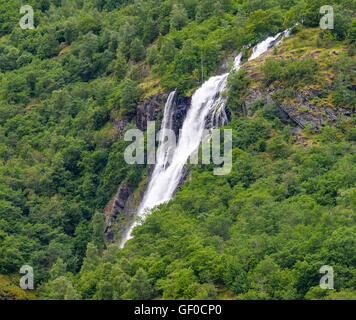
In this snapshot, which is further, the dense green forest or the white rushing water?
the white rushing water

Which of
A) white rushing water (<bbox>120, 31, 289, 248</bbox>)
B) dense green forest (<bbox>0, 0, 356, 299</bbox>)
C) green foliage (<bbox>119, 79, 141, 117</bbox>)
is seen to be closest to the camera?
dense green forest (<bbox>0, 0, 356, 299</bbox>)

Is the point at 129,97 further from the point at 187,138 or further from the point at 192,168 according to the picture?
the point at 192,168

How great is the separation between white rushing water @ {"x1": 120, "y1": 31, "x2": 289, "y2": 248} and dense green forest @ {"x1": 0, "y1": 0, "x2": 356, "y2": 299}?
7.07ft

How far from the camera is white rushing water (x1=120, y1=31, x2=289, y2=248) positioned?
90.1 meters

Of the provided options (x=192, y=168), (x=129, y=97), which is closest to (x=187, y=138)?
(x=192, y=168)

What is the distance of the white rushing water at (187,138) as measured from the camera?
90.1 m

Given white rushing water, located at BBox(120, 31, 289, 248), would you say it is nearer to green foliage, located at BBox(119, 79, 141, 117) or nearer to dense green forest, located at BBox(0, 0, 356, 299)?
dense green forest, located at BBox(0, 0, 356, 299)

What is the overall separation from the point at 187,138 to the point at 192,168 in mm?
→ 7091

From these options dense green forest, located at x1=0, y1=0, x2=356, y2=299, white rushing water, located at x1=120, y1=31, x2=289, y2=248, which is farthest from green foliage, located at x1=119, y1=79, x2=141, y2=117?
white rushing water, located at x1=120, y1=31, x2=289, y2=248

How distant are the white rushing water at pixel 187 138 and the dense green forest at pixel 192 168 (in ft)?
7.07

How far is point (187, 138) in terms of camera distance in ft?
306

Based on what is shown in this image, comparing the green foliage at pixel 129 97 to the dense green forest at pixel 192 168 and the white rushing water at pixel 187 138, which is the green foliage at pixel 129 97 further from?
the white rushing water at pixel 187 138

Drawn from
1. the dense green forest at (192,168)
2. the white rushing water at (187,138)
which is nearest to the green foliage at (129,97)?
the dense green forest at (192,168)

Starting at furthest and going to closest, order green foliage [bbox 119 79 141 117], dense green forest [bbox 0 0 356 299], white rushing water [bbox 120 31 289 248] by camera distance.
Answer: green foliage [bbox 119 79 141 117], white rushing water [bbox 120 31 289 248], dense green forest [bbox 0 0 356 299]
